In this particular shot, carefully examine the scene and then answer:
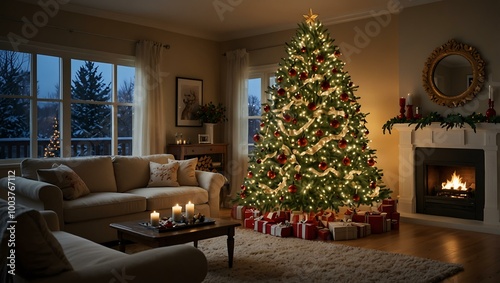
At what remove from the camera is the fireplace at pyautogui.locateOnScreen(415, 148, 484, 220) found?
5320 mm

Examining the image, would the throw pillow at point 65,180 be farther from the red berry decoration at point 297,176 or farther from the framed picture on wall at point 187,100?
the framed picture on wall at point 187,100

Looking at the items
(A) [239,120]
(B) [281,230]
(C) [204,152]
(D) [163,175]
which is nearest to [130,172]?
(D) [163,175]

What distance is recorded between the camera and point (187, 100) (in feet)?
23.9

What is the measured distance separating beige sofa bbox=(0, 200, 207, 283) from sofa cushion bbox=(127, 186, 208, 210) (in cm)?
281

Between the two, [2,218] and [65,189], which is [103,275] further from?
[65,189]

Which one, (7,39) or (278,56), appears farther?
(278,56)

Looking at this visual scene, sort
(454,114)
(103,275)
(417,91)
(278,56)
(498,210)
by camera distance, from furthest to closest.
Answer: (278,56) < (417,91) < (454,114) < (498,210) < (103,275)

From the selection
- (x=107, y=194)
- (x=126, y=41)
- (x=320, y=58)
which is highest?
(x=126, y=41)

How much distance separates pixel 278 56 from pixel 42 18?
343 centimetres

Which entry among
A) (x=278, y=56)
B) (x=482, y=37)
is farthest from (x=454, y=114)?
(x=278, y=56)

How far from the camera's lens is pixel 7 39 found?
525 cm

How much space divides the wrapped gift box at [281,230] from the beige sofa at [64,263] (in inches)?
112

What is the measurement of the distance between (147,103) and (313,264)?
149 inches

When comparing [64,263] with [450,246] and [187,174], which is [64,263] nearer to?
[187,174]
